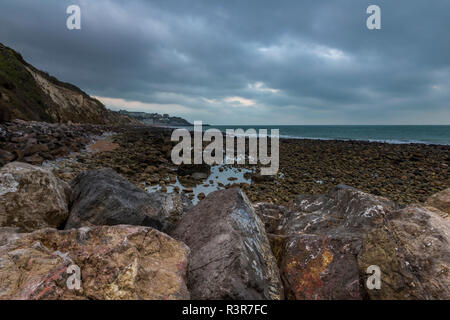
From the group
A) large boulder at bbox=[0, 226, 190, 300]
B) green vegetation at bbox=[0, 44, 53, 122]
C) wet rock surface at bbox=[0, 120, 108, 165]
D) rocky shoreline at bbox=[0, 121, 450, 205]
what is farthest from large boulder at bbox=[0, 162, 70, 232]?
green vegetation at bbox=[0, 44, 53, 122]

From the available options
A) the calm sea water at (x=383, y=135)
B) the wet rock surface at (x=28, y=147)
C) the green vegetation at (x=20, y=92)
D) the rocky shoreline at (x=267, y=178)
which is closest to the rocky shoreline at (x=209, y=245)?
the rocky shoreline at (x=267, y=178)

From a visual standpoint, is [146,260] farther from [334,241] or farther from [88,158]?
[88,158]

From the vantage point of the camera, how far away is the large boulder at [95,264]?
7.25 ft

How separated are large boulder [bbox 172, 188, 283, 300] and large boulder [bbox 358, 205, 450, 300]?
1.16m

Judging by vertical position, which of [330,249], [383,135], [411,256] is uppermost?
[383,135]

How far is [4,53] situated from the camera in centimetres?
3212

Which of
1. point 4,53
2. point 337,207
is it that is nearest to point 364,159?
point 337,207

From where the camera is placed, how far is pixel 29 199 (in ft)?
12.9

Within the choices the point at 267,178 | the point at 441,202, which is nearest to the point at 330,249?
the point at 441,202

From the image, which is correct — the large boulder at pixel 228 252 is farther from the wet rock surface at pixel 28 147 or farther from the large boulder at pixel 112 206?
the wet rock surface at pixel 28 147

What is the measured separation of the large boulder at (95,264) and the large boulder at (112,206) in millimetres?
1249

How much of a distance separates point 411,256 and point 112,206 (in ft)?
14.3

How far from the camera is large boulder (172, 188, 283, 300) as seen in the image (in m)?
2.50

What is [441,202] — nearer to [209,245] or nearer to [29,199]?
[209,245]
